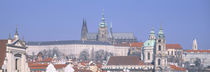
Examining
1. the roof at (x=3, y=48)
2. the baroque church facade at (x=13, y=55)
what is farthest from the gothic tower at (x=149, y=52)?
the roof at (x=3, y=48)

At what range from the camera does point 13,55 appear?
1845 inches

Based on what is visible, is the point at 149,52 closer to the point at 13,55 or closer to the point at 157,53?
the point at 157,53

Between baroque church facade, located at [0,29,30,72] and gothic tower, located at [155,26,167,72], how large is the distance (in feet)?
284

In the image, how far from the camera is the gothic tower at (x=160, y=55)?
443 feet

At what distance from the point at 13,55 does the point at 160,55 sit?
299ft

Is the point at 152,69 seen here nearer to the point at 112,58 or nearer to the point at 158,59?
the point at 158,59

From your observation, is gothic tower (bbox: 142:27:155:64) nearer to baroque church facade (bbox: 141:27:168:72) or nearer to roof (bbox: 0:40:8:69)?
baroque church facade (bbox: 141:27:168:72)

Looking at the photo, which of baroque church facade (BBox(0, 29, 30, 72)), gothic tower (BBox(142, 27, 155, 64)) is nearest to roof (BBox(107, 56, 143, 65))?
gothic tower (BBox(142, 27, 155, 64))

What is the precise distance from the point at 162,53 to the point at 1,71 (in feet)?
307

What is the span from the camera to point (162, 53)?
136 m

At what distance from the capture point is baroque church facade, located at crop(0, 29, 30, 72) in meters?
45.4

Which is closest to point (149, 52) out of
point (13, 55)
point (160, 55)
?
point (160, 55)

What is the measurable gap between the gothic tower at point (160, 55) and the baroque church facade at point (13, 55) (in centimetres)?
8663

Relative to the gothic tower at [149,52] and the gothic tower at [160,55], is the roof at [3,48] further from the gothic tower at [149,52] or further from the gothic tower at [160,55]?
the gothic tower at [149,52]
